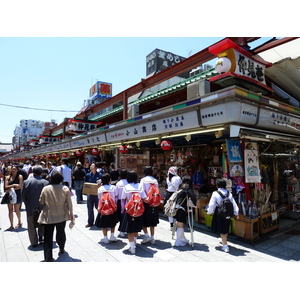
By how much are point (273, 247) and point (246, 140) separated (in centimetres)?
304

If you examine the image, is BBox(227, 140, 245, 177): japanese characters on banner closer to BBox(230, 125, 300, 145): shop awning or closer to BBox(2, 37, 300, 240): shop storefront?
BBox(2, 37, 300, 240): shop storefront

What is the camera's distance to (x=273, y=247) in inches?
213

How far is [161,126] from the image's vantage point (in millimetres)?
7914

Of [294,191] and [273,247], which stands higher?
[294,191]

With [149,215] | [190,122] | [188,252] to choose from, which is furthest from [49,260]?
[190,122]

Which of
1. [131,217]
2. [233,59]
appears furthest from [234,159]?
[131,217]

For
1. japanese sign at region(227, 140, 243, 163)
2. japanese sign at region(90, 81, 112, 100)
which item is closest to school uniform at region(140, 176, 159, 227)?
japanese sign at region(227, 140, 243, 163)

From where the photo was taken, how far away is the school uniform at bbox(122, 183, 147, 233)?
15.9ft

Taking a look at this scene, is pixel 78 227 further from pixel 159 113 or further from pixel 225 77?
pixel 225 77

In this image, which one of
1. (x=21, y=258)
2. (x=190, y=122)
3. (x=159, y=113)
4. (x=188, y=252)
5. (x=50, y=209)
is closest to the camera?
(x=50, y=209)

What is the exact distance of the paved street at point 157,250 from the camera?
182 inches

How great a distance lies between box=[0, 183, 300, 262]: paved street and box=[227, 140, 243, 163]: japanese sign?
2.32m

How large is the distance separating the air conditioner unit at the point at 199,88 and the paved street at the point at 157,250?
454 centimetres

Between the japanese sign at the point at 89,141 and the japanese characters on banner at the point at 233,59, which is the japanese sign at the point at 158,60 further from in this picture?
the japanese characters on banner at the point at 233,59
